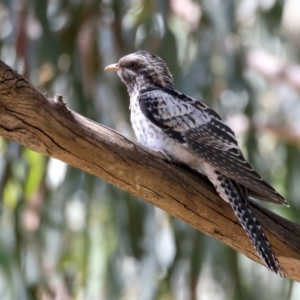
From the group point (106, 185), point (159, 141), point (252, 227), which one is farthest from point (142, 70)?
point (252, 227)

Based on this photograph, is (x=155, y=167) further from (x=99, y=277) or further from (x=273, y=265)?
(x=99, y=277)

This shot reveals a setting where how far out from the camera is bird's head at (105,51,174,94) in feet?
11.5

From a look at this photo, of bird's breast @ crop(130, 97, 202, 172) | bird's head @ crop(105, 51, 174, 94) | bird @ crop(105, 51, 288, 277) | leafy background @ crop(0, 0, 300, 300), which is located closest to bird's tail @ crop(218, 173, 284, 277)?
bird @ crop(105, 51, 288, 277)

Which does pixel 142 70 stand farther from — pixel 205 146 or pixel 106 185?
pixel 106 185

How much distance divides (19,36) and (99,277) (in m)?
1.50

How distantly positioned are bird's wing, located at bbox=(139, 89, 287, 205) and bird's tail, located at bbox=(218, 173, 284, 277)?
57 mm

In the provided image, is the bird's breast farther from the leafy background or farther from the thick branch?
the leafy background

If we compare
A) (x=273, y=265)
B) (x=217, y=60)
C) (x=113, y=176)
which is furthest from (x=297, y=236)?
(x=217, y=60)

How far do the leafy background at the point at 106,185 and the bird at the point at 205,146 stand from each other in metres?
0.91

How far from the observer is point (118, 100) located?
450 centimetres

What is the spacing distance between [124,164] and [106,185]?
1900mm

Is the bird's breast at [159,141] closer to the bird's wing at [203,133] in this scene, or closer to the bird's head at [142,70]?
the bird's wing at [203,133]

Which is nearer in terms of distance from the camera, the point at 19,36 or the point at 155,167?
the point at 155,167

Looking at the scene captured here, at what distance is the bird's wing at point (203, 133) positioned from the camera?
2.75 metres
